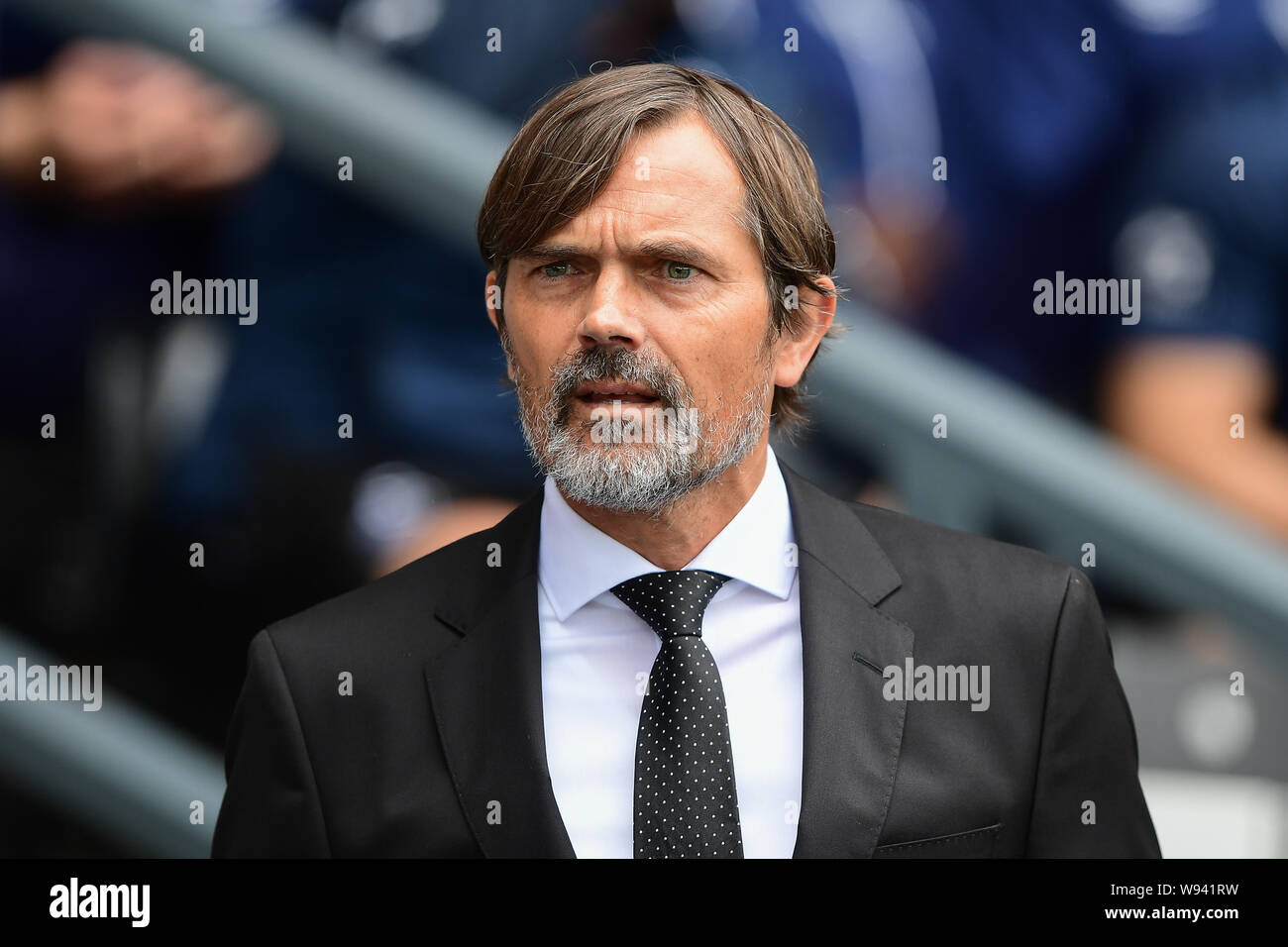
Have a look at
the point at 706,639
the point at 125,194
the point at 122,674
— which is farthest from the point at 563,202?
the point at 122,674

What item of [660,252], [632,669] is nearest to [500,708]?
[632,669]

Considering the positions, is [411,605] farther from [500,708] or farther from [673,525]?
[673,525]

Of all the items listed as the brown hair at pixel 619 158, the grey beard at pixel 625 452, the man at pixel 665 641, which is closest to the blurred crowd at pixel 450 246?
the brown hair at pixel 619 158

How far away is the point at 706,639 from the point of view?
232cm

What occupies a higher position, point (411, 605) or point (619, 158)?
point (619, 158)

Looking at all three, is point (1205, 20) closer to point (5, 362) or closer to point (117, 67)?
point (117, 67)

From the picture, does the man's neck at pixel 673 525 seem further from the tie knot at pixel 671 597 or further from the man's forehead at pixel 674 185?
the man's forehead at pixel 674 185

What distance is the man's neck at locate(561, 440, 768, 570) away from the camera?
7.84ft

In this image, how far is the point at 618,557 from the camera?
7.65 feet

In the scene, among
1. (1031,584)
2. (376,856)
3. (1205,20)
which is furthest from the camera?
(1205,20)

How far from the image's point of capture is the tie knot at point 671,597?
2.28 metres

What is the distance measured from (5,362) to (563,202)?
1.77 metres

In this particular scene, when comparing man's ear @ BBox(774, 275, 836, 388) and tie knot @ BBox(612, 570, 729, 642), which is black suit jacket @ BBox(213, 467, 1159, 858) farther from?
man's ear @ BBox(774, 275, 836, 388)

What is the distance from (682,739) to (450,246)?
1664mm
